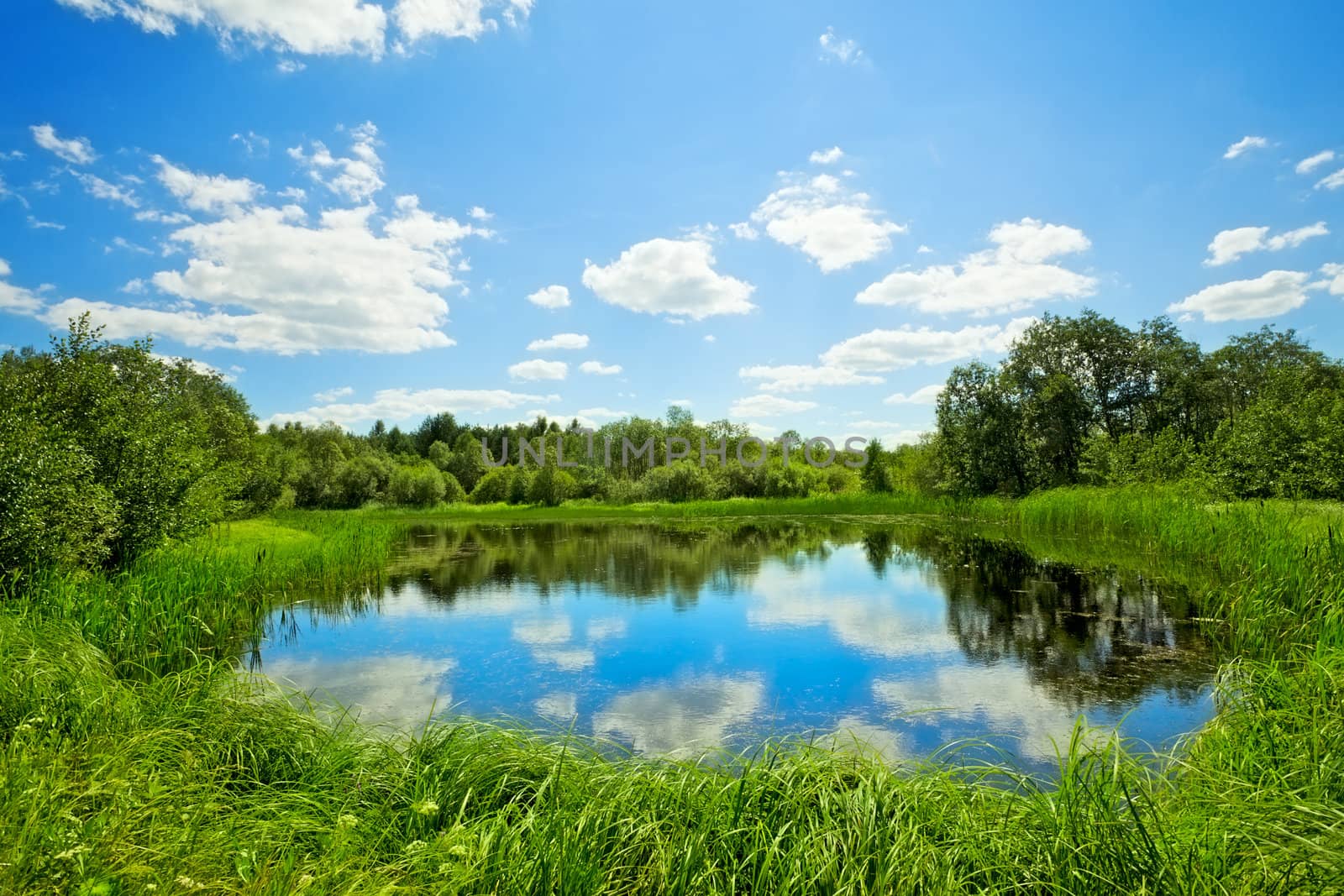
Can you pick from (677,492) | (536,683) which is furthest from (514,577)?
(677,492)

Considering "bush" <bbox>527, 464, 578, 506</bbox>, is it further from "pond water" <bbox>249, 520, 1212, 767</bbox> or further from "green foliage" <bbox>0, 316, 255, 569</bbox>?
"green foliage" <bbox>0, 316, 255, 569</bbox>

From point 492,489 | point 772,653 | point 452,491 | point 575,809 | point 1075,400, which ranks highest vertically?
point 1075,400

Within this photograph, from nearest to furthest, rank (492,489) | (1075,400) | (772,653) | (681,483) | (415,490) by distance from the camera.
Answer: (772,653), (1075,400), (681,483), (415,490), (492,489)

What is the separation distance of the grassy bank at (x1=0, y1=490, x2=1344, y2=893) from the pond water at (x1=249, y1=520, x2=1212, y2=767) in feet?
2.76

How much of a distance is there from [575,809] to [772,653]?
18.8 feet

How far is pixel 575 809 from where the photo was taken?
361 centimetres

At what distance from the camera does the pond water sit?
6223mm

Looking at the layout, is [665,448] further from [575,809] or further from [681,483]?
[575,809]

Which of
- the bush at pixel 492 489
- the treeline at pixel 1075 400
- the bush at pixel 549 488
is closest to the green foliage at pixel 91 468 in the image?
the treeline at pixel 1075 400

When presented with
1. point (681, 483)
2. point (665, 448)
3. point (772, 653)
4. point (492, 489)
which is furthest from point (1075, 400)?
point (492, 489)

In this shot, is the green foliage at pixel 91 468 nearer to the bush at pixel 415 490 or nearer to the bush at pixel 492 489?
the bush at pixel 415 490

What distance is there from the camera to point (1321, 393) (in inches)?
867

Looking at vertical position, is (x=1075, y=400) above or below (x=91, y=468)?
above

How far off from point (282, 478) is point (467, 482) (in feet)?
91.2
